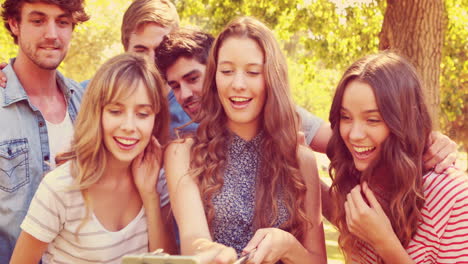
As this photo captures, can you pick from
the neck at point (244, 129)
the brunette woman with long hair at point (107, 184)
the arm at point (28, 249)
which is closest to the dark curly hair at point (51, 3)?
the brunette woman with long hair at point (107, 184)

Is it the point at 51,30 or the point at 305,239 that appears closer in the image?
the point at 305,239

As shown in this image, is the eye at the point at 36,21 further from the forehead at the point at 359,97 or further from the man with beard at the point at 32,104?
the forehead at the point at 359,97

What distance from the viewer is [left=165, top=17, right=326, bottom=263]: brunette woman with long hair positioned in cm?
299

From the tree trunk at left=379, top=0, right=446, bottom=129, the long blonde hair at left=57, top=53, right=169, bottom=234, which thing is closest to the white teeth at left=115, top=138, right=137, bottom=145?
the long blonde hair at left=57, top=53, right=169, bottom=234

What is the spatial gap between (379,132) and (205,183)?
3.17 ft

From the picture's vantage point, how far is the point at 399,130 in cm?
288

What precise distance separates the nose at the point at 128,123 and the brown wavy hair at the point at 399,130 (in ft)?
3.66

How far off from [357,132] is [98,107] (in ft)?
4.57

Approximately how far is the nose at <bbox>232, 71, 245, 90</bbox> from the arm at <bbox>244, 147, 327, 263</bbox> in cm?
54

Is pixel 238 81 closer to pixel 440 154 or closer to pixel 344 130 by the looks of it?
pixel 344 130

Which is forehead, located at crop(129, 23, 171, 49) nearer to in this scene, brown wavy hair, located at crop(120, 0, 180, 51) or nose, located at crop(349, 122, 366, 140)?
brown wavy hair, located at crop(120, 0, 180, 51)

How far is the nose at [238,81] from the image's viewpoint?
2982 millimetres

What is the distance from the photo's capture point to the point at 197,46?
411 cm

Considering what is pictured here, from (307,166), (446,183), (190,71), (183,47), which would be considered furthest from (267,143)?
(183,47)
